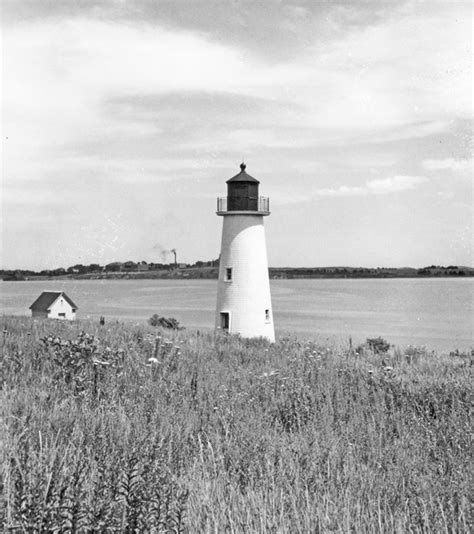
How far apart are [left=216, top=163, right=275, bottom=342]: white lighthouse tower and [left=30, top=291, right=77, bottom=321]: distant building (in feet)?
63.0

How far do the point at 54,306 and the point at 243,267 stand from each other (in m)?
20.8

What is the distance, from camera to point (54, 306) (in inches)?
1550

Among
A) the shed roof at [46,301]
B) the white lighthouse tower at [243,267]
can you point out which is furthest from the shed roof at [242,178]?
the shed roof at [46,301]

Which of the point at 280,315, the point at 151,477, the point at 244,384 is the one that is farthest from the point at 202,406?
the point at 280,315

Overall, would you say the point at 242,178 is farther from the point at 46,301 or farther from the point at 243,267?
the point at 46,301

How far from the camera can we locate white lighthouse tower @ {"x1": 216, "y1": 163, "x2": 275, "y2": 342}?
22.0 metres

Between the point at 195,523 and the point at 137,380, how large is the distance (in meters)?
4.17

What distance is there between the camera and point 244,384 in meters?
7.10

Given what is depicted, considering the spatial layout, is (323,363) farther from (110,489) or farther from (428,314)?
(428,314)

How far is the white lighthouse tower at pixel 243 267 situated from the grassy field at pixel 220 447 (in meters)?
12.9

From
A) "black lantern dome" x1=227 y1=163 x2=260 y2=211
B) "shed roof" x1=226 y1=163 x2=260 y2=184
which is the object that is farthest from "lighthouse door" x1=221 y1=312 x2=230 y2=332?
"shed roof" x1=226 y1=163 x2=260 y2=184

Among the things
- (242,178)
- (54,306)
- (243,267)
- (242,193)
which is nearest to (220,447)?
(243,267)

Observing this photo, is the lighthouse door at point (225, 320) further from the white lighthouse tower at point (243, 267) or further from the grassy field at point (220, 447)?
the grassy field at point (220, 447)

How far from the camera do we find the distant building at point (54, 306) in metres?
38.9
